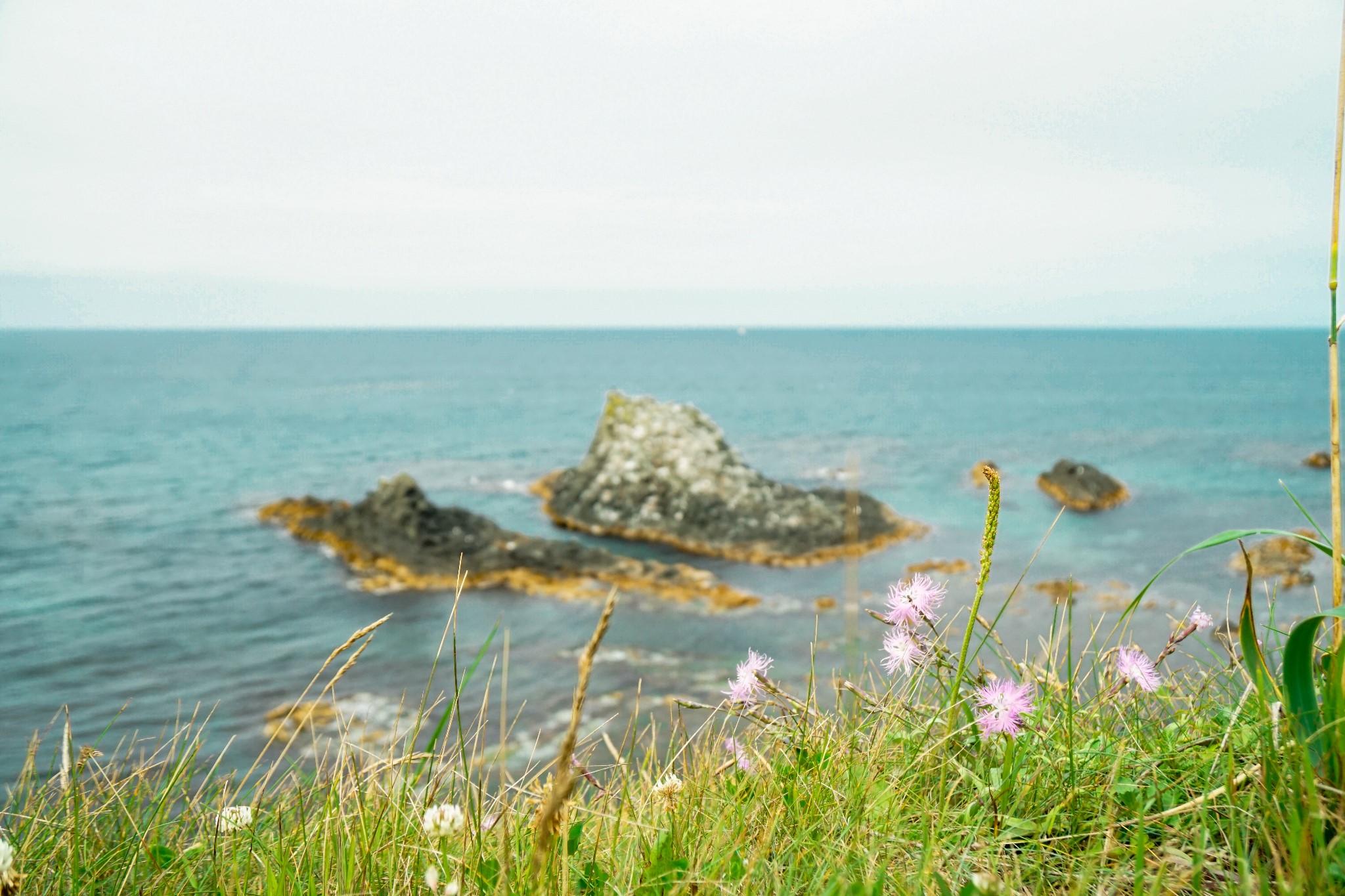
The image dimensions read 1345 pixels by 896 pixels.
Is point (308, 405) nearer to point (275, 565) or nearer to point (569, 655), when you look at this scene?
point (275, 565)

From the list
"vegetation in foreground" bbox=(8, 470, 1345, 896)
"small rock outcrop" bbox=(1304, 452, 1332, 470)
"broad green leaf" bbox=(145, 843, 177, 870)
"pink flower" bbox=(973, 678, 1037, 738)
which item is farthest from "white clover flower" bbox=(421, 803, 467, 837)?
"small rock outcrop" bbox=(1304, 452, 1332, 470)

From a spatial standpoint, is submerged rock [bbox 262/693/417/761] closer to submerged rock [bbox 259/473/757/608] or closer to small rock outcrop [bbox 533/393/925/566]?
submerged rock [bbox 259/473/757/608]

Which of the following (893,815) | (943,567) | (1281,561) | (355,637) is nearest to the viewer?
(355,637)

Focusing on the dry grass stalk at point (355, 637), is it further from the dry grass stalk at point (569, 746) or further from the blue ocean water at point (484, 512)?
the blue ocean water at point (484, 512)

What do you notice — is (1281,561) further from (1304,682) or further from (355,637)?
(355,637)

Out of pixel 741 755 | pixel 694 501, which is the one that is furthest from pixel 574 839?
pixel 694 501

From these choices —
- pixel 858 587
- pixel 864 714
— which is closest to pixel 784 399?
pixel 858 587

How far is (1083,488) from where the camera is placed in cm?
2180

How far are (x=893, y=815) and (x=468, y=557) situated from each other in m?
15.1

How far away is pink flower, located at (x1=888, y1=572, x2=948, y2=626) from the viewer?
5.68 feet

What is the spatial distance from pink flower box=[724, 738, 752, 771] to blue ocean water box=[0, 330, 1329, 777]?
1395 millimetres

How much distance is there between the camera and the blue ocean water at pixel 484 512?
452 inches

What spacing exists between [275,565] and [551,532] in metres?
5.88

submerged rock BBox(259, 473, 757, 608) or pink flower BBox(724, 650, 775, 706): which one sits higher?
pink flower BBox(724, 650, 775, 706)
